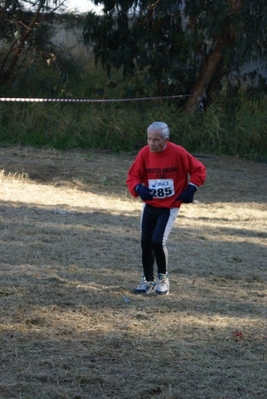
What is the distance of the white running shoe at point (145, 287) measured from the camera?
699 cm

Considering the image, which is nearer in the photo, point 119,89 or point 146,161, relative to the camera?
point 146,161

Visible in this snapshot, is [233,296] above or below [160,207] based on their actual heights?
below

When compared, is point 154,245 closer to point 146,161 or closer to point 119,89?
point 146,161

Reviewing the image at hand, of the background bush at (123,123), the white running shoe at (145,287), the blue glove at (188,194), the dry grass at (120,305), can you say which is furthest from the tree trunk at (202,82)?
the blue glove at (188,194)

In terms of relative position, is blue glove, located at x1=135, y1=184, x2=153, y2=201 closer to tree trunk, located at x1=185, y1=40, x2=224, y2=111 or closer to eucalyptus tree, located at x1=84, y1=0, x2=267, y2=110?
eucalyptus tree, located at x1=84, y1=0, x2=267, y2=110

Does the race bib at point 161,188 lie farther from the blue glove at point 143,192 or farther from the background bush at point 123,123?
the background bush at point 123,123

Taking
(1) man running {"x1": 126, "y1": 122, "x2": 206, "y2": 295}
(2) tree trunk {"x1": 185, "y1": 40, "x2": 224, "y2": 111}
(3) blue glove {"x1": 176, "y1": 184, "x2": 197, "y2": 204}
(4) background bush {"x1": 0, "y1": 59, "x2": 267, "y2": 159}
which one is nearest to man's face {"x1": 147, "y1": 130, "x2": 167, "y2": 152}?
(1) man running {"x1": 126, "y1": 122, "x2": 206, "y2": 295}

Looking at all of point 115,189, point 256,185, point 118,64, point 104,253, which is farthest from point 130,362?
point 118,64

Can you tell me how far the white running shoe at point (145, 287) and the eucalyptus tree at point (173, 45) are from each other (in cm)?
1140

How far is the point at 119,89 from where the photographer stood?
2019cm

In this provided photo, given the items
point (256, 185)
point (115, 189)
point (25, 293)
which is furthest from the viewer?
point (256, 185)

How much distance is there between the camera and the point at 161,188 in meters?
6.80

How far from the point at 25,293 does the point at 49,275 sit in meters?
0.70

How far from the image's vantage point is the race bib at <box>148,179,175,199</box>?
6.79m
